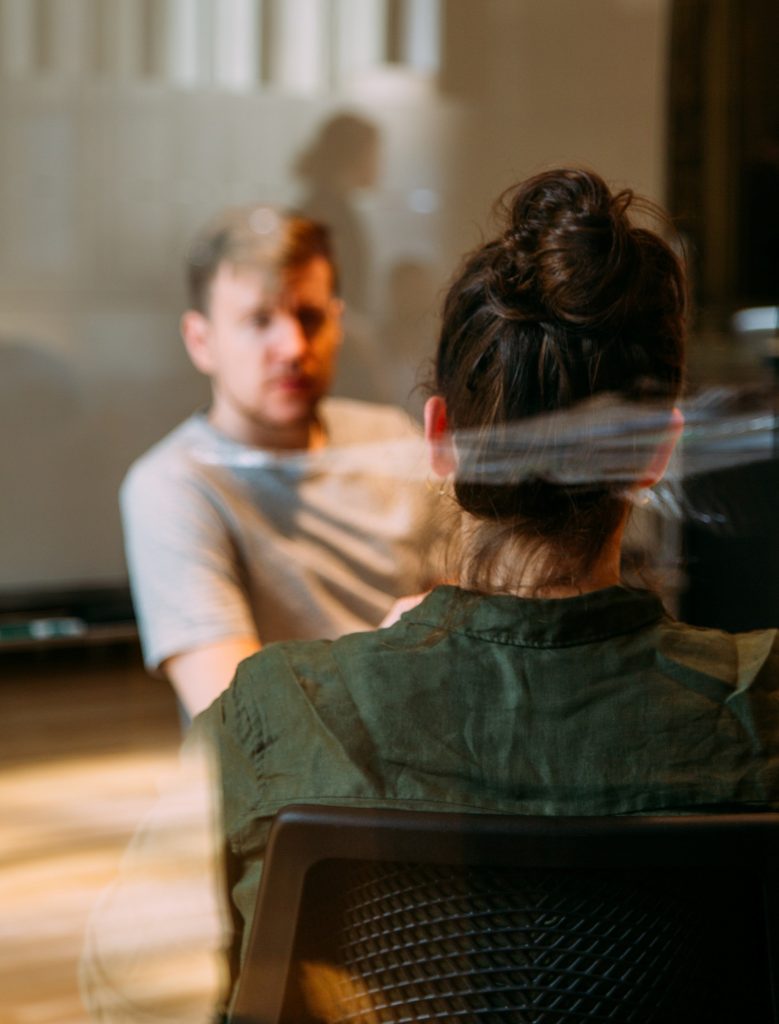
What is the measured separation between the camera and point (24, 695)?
1127 millimetres

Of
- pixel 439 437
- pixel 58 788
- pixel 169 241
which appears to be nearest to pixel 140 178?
pixel 169 241

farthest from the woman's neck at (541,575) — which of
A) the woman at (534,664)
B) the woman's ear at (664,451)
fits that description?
the woman's ear at (664,451)

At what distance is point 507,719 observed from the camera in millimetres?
669

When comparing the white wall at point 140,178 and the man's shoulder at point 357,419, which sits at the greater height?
the white wall at point 140,178

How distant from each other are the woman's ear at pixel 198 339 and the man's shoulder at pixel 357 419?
13 cm

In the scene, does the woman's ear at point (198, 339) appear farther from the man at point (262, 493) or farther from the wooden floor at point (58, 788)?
the wooden floor at point (58, 788)

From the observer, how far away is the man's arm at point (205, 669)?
0.82 metres

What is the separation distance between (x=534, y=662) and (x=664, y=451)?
261 millimetres

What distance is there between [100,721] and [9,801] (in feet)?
0.37

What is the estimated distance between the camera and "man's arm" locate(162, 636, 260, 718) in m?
0.82

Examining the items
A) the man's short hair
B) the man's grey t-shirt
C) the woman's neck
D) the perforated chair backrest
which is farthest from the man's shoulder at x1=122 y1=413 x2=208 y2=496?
the perforated chair backrest

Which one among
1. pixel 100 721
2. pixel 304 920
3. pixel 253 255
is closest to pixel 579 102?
pixel 253 255

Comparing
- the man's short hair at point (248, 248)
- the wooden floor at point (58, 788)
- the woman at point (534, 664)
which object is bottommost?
the wooden floor at point (58, 788)

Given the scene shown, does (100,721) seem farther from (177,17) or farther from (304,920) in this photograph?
(177,17)
